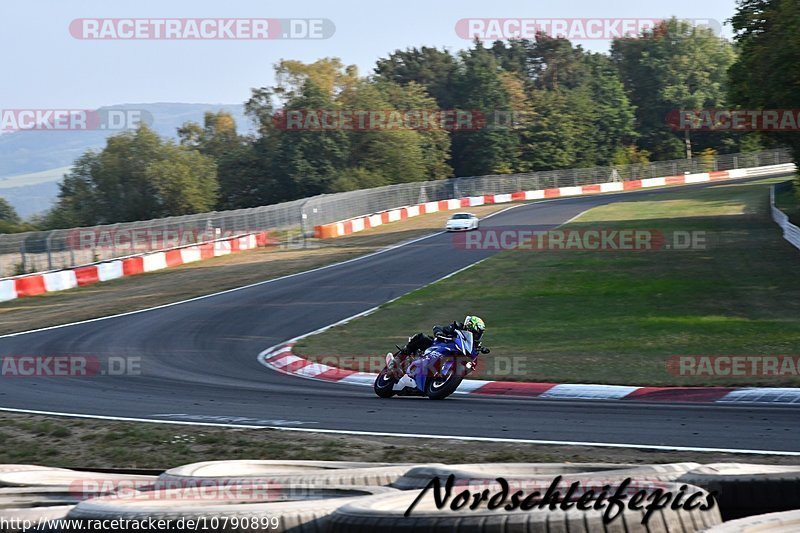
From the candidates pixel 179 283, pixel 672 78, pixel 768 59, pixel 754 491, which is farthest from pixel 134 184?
pixel 672 78

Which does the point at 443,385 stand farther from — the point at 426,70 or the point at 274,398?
the point at 426,70

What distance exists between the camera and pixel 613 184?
267ft

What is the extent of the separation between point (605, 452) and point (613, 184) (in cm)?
7400

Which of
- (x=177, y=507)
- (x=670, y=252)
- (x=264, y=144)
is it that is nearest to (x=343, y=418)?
(x=177, y=507)

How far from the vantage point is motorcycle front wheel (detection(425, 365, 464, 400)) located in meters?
13.7

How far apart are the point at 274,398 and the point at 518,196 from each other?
204ft

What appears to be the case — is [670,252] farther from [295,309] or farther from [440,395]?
[440,395]

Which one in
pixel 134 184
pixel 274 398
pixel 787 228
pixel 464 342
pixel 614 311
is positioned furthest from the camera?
pixel 134 184

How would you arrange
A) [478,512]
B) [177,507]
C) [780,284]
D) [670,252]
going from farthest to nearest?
[670,252] → [780,284] → [177,507] → [478,512]

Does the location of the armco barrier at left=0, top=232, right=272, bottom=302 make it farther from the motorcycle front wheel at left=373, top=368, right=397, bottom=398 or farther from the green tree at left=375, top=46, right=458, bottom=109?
the green tree at left=375, top=46, right=458, bottom=109

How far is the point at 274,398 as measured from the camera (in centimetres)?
1382

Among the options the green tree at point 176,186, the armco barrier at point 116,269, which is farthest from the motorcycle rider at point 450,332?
the green tree at point 176,186

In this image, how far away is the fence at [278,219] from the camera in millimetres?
33344

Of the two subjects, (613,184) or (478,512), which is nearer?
(478,512)
